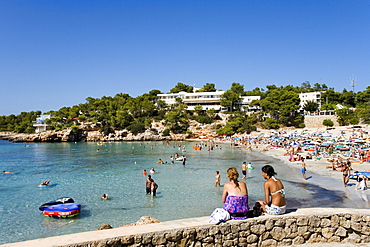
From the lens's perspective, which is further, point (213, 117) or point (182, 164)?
point (213, 117)

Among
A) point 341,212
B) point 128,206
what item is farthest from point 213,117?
point 341,212

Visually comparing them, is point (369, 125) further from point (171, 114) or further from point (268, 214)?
point (268, 214)

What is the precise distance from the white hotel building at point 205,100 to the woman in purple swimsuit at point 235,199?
283 feet

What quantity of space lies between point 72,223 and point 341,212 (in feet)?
38.4

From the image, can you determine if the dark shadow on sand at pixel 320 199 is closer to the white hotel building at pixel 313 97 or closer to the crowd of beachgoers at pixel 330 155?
the crowd of beachgoers at pixel 330 155

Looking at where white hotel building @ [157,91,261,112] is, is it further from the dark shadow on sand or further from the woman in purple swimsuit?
the woman in purple swimsuit

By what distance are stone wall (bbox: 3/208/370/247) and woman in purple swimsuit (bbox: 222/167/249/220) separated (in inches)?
8.0

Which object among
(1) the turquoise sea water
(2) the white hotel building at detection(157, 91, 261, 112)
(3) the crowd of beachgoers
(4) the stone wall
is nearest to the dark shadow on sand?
(1) the turquoise sea water

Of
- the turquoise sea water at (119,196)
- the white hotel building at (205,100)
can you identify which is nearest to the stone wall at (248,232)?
the turquoise sea water at (119,196)

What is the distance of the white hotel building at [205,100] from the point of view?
307 ft

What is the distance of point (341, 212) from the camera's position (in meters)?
6.16

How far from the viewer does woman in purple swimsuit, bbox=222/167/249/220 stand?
591 cm

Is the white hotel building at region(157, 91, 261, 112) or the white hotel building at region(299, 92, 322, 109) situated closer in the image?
the white hotel building at region(157, 91, 261, 112)

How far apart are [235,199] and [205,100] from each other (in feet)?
301
